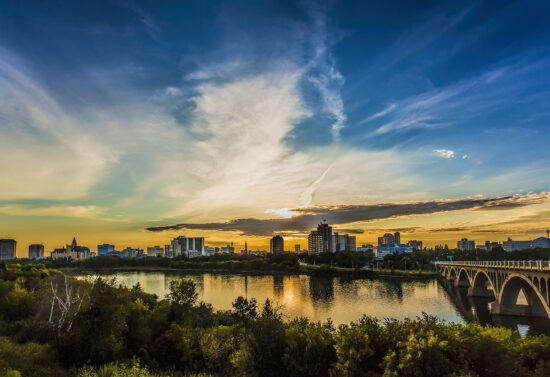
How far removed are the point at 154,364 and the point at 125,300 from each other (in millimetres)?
4667

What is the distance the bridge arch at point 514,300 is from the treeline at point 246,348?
2166 cm

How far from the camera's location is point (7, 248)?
156m

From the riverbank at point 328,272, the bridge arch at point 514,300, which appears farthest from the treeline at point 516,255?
the bridge arch at point 514,300

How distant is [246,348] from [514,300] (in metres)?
32.9

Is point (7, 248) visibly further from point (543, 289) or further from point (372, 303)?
point (543, 289)

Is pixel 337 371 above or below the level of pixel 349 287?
above

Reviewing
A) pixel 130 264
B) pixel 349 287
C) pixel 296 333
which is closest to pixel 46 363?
pixel 296 333

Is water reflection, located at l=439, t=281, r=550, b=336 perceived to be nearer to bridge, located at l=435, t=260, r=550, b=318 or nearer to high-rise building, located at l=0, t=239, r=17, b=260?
bridge, located at l=435, t=260, r=550, b=318

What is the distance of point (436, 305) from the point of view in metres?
43.6

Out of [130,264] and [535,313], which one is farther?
[130,264]

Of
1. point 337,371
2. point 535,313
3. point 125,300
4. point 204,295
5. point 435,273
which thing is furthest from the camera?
point 435,273

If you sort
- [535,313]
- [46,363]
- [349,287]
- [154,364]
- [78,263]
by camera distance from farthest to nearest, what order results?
1. [78,263]
2. [349,287]
3. [535,313]
4. [154,364]
5. [46,363]

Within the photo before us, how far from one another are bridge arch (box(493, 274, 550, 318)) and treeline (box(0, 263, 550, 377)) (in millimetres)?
21656

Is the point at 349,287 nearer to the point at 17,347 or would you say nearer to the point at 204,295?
the point at 204,295
